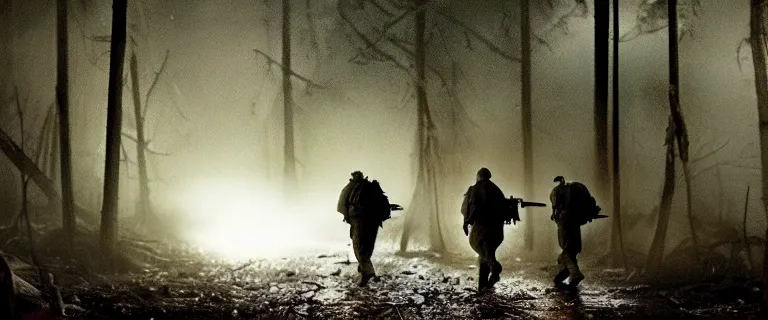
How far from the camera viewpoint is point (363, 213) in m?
10.5

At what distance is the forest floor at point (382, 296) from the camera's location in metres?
8.15

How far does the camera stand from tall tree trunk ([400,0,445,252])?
1463 cm

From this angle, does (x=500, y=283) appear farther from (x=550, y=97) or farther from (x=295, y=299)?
(x=550, y=97)

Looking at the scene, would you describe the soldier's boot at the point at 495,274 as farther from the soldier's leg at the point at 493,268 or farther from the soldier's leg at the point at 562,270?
the soldier's leg at the point at 562,270

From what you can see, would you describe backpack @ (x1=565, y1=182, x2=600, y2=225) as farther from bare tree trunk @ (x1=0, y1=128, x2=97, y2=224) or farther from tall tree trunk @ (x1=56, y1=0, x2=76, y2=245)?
bare tree trunk @ (x1=0, y1=128, x2=97, y2=224)

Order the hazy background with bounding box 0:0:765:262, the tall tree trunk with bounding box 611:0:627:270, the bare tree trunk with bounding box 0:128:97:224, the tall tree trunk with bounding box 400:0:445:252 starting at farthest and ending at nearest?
the tall tree trunk with bounding box 400:0:445:252 → the hazy background with bounding box 0:0:765:262 → the tall tree trunk with bounding box 611:0:627:270 → the bare tree trunk with bounding box 0:128:97:224

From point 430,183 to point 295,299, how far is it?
251 inches

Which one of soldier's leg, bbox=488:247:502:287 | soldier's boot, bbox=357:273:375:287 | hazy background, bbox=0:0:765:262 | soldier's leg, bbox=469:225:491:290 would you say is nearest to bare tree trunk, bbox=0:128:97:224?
hazy background, bbox=0:0:765:262

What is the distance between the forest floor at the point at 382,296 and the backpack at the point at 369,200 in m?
1.25

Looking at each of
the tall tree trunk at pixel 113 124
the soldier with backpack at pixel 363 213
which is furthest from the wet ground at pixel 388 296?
the tall tree trunk at pixel 113 124

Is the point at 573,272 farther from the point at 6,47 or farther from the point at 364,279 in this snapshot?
the point at 6,47

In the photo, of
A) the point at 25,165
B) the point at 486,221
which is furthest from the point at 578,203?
the point at 25,165

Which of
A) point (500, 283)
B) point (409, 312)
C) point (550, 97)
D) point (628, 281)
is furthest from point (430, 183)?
point (409, 312)

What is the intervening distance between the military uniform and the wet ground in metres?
0.34
